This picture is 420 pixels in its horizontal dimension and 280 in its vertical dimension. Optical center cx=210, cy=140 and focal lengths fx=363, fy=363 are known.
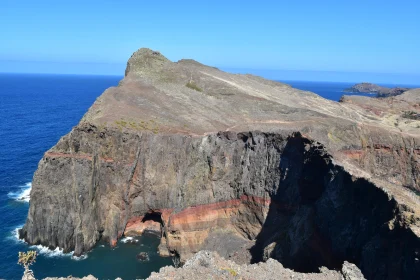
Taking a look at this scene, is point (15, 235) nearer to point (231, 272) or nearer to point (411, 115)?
point (231, 272)

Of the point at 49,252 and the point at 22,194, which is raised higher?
the point at 22,194

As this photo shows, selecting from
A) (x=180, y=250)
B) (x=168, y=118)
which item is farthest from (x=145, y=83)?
(x=180, y=250)

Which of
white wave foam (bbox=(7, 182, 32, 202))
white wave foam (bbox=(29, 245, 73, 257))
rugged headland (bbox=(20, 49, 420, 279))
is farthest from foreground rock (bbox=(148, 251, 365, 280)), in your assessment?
white wave foam (bbox=(7, 182, 32, 202))

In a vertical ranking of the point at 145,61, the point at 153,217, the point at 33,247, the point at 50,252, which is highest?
the point at 145,61

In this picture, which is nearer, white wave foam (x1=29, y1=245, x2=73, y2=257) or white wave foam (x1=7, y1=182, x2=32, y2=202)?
white wave foam (x1=29, y1=245, x2=73, y2=257)

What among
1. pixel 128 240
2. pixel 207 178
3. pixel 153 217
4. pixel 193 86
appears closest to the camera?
pixel 128 240

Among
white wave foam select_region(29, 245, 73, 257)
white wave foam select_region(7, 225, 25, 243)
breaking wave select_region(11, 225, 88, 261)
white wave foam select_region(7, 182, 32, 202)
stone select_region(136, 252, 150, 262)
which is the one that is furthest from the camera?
white wave foam select_region(7, 182, 32, 202)

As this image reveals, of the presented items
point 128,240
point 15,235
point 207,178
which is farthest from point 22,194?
point 207,178

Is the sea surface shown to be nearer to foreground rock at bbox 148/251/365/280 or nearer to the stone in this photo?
the stone

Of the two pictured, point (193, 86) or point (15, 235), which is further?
point (193, 86)
